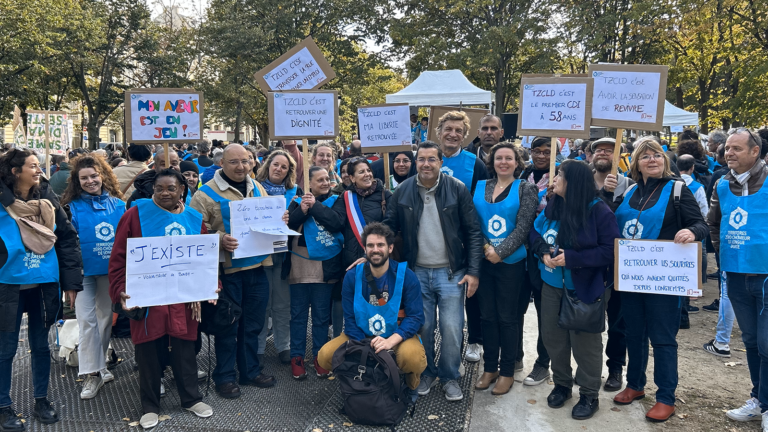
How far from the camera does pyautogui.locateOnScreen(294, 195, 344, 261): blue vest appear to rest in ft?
15.8

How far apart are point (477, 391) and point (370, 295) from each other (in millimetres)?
1309

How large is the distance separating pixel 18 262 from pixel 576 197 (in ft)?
13.4

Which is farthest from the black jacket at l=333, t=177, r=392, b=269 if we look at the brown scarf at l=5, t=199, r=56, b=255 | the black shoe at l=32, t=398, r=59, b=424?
the black shoe at l=32, t=398, r=59, b=424

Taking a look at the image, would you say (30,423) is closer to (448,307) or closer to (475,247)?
(448,307)

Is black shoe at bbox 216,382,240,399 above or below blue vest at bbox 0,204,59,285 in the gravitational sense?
below

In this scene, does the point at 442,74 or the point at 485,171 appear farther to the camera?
the point at 442,74

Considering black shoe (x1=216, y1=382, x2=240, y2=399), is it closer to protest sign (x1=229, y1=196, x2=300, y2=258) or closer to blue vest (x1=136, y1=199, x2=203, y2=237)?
protest sign (x1=229, y1=196, x2=300, y2=258)

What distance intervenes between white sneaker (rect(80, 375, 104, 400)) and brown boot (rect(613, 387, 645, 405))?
171 inches

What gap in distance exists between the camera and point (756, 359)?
13.5 ft

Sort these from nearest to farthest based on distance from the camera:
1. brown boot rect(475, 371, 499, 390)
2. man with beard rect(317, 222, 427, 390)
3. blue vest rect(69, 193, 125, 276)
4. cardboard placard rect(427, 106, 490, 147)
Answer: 1. man with beard rect(317, 222, 427, 390)
2. blue vest rect(69, 193, 125, 276)
3. brown boot rect(475, 371, 499, 390)
4. cardboard placard rect(427, 106, 490, 147)

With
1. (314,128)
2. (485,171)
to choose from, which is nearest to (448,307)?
(485,171)

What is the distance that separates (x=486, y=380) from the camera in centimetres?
464

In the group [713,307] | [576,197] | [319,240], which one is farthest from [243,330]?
[713,307]

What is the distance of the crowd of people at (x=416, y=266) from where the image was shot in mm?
3941
